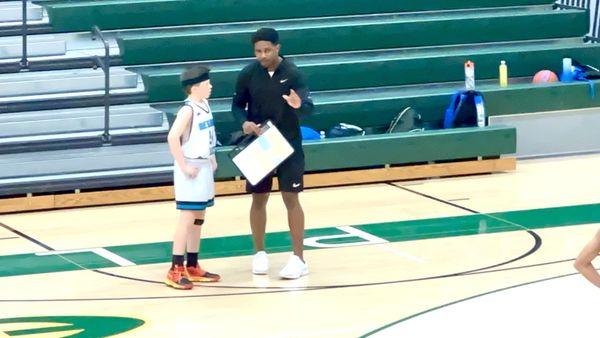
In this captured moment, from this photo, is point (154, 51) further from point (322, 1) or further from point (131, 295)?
point (131, 295)

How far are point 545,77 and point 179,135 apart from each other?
19.6 ft

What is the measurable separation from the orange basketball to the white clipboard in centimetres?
550

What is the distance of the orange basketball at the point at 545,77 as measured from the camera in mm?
13172

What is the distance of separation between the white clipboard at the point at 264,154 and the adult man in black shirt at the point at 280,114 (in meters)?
0.07

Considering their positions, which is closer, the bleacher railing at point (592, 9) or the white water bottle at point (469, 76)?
the white water bottle at point (469, 76)

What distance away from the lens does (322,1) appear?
13445 millimetres

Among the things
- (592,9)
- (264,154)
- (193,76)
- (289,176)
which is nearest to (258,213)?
(289,176)

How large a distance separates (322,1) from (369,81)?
1112 millimetres

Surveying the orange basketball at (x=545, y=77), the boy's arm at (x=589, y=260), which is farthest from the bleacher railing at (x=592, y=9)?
the boy's arm at (x=589, y=260)

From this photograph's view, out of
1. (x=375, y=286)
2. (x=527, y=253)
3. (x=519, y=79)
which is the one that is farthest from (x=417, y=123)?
(x=375, y=286)

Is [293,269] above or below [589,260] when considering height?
below

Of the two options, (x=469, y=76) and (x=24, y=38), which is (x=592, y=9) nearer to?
(x=469, y=76)

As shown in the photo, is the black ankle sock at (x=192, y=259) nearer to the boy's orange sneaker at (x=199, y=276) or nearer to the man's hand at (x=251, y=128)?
the boy's orange sneaker at (x=199, y=276)

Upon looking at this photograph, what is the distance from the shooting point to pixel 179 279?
8.28 meters
